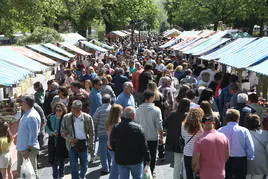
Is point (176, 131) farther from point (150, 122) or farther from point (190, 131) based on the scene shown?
point (190, 131)

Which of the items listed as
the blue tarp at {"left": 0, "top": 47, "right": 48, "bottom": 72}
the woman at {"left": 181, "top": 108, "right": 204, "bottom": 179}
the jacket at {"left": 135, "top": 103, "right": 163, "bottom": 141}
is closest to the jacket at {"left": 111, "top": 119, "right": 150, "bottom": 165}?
the woman at {"left": 181, "top": 108, "right": 204, "bottom": 179}

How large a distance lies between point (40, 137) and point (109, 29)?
195 ft

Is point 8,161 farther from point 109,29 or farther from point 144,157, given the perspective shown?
point 109,29

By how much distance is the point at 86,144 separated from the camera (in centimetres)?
813

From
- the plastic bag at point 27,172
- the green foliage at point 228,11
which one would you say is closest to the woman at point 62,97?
the plastic bag at point 27,172

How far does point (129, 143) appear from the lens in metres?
6.51

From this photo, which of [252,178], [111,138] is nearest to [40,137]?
[111,138]

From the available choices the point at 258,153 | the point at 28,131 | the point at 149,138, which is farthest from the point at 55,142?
the point at 258,153

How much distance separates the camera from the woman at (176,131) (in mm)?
7539

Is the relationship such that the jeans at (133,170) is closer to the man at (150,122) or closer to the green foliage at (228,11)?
the man at (150,122)

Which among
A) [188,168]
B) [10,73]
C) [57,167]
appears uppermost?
[10,73]

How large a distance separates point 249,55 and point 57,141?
642 cm

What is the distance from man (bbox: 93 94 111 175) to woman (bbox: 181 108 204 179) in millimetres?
2298

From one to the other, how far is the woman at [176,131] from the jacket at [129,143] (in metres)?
1.01
